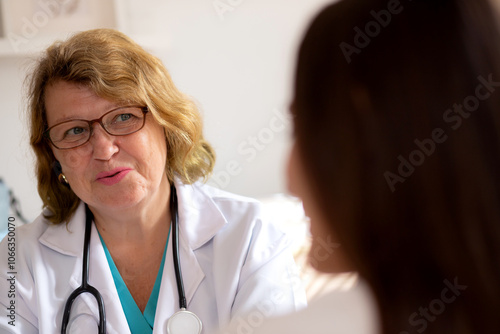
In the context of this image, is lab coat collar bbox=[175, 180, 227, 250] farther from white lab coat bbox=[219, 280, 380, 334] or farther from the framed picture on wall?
the framed picture on wall

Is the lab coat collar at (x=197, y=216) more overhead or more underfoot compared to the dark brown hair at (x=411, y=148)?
more underfoot

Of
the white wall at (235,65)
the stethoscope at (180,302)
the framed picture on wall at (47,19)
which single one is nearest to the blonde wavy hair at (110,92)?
the stethoscope at (180,302)

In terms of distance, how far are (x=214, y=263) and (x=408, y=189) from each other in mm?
697

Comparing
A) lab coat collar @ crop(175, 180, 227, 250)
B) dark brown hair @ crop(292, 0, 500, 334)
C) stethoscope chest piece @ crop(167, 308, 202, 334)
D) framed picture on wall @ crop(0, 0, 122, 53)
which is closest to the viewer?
dark brown hair @ crop(292, 0, 500, 334)

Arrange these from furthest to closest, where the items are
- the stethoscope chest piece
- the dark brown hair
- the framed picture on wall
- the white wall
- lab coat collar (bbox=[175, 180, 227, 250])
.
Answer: the white wall, the framed picture on wall, lab coat collar (bbox=[175, 180, 227, 250]), the stethoscope chest piece, the dark brown hair

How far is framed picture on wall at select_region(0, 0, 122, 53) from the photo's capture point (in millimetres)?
1700

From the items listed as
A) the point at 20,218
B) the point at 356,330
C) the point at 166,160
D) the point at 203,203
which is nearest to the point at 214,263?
the point at 203,203

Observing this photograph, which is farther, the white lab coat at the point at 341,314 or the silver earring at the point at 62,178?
the silver earring at the point at 62,178

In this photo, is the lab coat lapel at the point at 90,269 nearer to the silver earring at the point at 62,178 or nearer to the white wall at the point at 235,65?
the silver earring at the point at 62,178

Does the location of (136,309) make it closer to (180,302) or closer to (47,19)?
(180,302)

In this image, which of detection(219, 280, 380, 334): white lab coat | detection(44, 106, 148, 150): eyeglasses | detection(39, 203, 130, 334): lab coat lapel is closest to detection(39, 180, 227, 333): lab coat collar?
detection(39, 203, 130, 334): lab coat lapel

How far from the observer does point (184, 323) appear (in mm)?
1018

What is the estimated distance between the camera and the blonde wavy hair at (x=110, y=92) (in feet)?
3.51

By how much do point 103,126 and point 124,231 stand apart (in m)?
0.23
